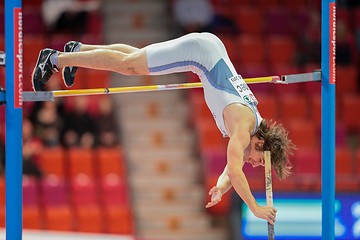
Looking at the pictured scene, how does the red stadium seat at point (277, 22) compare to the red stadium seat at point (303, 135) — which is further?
the red stadium seat at point (277, 22)

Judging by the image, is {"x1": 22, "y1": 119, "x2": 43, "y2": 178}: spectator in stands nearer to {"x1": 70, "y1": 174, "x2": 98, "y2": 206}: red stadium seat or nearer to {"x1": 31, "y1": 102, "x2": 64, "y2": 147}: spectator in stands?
{"x1": 31, "y1": 102, "x2": 64, "y2": 147}: spectator in stands

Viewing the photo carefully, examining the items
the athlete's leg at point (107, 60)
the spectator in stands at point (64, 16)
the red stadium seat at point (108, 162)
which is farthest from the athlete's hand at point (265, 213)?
the spectator in stands at point (64, 16)

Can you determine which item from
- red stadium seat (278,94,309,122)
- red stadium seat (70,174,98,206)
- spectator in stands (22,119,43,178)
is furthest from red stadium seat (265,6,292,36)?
spectator in stands (22,119,43,178)

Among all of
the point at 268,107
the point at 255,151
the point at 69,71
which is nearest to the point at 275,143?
the point at 255,151

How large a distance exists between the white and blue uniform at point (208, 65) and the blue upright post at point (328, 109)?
525 millimetres

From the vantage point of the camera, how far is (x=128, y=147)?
13.2 m

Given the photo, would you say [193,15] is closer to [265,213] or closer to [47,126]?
[47,126]

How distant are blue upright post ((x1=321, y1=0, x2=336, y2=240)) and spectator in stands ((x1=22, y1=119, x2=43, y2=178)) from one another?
5525 millimetres

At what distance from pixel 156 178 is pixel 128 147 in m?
0.70

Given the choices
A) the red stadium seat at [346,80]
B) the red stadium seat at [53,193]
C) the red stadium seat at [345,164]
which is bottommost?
the red stadium seat at [53,193]

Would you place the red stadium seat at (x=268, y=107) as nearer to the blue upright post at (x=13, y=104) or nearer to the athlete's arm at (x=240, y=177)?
the athlete's arm at (x=240, y=177)

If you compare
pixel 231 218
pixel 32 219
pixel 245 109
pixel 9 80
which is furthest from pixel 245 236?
pixel 9 80

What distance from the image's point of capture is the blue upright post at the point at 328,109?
6.82 meters

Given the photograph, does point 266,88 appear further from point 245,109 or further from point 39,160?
point 245,109
